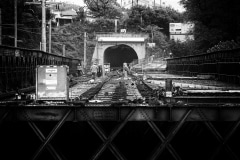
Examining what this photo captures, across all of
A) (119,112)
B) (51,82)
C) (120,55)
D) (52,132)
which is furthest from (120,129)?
(120,55)

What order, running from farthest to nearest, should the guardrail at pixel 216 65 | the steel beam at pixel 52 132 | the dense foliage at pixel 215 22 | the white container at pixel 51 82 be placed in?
1. the dense foliage at pixel 215 22
2. the guardrail at pixel 216 65
3. the white container at pixel 51 82
4. the steel beam at pixel 52 132

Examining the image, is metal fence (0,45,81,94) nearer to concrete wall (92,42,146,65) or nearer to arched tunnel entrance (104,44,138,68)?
concrete wall (92,42,146,65)

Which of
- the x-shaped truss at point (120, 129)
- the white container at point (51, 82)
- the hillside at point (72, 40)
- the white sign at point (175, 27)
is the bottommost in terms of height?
the x-shaped truss at point (120, 129)

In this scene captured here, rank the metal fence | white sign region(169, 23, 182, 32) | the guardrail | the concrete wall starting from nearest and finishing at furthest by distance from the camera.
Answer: the metal fence → the guardrail → the concrete wall → white sign region(169, 23, 182, 32)

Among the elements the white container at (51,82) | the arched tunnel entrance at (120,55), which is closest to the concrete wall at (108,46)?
the arched tunnel entrance at (120,55)

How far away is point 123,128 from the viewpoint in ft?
64.4

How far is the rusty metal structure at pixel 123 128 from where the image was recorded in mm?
16828

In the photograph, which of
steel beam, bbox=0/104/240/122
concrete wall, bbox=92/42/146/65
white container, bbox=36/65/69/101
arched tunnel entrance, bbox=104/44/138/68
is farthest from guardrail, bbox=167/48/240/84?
arched tunnel entrance, bbox=104/44/138/68

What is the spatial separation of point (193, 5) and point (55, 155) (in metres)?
71.2

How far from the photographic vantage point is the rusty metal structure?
16.8m

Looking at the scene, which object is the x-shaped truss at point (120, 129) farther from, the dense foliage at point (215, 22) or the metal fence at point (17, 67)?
the dense foliage at point (215, 22)

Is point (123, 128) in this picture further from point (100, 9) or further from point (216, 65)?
point (100, 9)

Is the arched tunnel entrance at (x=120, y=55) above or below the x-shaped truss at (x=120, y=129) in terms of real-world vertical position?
above

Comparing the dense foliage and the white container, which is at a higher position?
the dense foliage
